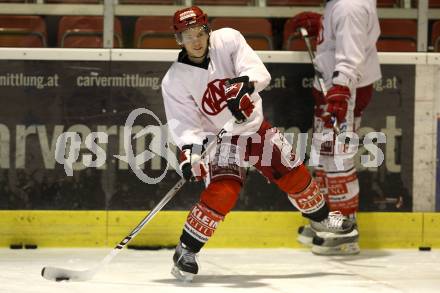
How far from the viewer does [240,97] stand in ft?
14.2

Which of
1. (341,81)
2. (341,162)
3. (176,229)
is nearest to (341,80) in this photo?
(341,81)

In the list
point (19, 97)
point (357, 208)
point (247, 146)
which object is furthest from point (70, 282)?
point (357, 208)

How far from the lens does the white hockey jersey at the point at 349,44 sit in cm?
508

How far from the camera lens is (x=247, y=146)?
464cm

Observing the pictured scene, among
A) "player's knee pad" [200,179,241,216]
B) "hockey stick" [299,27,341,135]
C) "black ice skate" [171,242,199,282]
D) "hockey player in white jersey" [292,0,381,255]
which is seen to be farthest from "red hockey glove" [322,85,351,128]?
"black ice skate" [171,242,199,282]

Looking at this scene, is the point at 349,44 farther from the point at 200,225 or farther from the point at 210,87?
the point at 200,225

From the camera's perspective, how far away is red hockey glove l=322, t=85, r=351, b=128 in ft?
16.6

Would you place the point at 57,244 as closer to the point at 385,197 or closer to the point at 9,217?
the point at 9,217

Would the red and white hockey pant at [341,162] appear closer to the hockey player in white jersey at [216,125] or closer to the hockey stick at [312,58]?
Result: the hockey stick at [312,58]

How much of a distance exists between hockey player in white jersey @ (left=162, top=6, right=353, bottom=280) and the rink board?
661 mm

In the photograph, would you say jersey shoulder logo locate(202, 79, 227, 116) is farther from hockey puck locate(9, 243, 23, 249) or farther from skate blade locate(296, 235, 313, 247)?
hockey puck locate(9, 243, 23, 249)

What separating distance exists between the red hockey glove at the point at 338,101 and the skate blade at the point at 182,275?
1130mm

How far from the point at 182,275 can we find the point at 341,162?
1.20m

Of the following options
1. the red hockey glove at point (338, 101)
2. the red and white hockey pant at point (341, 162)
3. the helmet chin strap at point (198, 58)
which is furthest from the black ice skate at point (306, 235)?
the helmet chin strap at point (198, 58)
